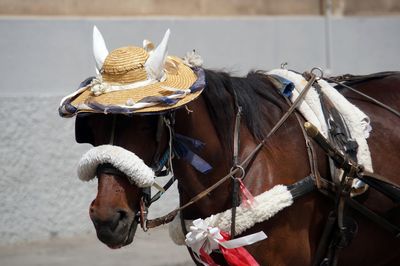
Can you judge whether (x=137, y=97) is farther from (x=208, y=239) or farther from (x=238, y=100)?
(x=208, y=239)

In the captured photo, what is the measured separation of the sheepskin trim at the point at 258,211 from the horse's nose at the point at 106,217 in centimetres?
48

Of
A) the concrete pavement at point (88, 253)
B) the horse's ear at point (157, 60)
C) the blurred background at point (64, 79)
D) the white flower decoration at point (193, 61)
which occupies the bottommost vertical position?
the concrete pavement at point (88, 253)

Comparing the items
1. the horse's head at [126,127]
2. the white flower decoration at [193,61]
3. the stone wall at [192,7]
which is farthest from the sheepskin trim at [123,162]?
the stone wall at [192,7]

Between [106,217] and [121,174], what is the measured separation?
180 mm

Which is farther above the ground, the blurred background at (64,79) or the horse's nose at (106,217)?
the horse's nose at (106,217)

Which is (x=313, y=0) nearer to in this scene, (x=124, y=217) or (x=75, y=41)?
(x=75, y=41)

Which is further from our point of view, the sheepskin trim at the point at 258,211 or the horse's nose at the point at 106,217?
the sheepskin trim at the point at 258,211

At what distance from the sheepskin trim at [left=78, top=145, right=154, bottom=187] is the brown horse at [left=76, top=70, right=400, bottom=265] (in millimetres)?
67

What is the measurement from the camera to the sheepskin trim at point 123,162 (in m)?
2.74

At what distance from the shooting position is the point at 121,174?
2.81 m

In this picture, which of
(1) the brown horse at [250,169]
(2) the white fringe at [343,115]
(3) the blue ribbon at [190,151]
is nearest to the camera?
(1) the brown horse at [250,169]

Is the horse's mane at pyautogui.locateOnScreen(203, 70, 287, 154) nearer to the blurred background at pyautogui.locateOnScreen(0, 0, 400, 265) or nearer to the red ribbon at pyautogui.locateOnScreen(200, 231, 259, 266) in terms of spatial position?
the red ribbon at pyautogui.locateOnScreen(200, 231, 259, 266)

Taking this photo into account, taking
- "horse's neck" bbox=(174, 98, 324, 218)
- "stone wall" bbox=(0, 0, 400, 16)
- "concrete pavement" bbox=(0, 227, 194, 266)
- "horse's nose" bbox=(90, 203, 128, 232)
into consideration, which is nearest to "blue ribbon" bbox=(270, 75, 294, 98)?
"horse's neck" bbox=(174, 98, 324, 218)

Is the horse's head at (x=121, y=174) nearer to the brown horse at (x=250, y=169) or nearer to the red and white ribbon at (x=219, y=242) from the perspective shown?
the brown horse at (x=250, y=169)
